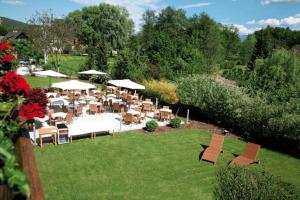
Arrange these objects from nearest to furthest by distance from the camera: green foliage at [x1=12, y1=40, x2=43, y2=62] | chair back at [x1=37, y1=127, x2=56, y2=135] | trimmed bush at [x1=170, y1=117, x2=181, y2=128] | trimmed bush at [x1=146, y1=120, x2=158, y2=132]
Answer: chair back at [x1=37, y1=127, x2=56, y2=135] < trimmed bush at [x1=146, y1=120, x2=158, y2=132] < trimmed bush at [x1=170, y1=117, x2=181, y2=128] < green foliage at [x1=12, y1=40, x2=43, y2=62]

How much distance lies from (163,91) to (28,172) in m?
18.6

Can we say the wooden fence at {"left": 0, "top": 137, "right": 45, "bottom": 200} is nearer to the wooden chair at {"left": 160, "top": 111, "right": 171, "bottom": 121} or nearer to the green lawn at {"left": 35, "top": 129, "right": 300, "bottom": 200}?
the green lawn at {"left": 35, "top": 129, "right": 300, "bottom": 200}

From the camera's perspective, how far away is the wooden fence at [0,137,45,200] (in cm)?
219

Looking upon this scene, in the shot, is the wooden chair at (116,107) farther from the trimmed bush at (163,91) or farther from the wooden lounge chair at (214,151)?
the wooden lounge chair at (214,151)

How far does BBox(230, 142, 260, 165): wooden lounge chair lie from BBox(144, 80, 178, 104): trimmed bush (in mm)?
8046

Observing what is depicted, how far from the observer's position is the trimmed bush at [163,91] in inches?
806

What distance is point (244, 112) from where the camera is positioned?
654 inches

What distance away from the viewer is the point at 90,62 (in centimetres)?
3306

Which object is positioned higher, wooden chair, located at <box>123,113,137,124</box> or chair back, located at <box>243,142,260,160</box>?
wooden chair, located at <box>123,113,137,124</box>

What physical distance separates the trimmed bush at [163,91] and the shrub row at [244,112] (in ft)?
1.53

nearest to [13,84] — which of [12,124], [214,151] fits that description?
[12,124]

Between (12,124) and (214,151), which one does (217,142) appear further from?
(12,124)

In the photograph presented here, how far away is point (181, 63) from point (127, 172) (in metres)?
18.3

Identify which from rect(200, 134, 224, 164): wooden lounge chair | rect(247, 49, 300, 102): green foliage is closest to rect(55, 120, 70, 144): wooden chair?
rect(200, 134, 224, 164): wooden lounge chair
